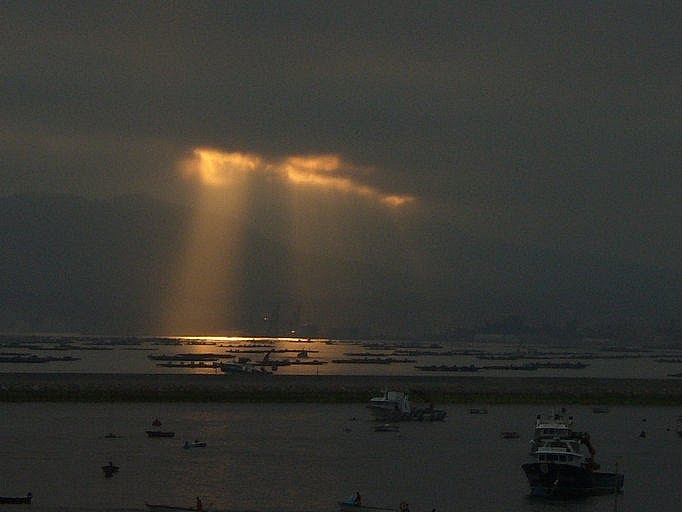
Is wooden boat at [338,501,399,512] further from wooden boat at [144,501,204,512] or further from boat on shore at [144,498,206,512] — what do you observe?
wooden boat at [144,501,204,512]

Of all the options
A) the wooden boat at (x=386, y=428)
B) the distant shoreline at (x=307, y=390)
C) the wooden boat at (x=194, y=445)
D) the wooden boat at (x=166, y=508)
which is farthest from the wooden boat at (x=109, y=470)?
the distant shoreline at (x=307, y=390)

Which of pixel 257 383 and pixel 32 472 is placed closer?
pixel 32 472

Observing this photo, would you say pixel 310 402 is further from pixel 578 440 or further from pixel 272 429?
pixel 578 440

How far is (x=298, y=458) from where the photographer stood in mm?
52656

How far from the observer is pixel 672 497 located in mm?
44625

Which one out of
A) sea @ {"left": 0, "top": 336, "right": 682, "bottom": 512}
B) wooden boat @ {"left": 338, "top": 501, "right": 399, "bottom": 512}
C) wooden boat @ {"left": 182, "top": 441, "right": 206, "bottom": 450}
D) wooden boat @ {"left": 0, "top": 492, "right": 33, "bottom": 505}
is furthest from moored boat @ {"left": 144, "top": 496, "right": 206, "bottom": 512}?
wooden boat @ {"left": 182, "top": 441, "right": 206, "bottom": 450}

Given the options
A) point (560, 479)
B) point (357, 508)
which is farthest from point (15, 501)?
point (560, 479)

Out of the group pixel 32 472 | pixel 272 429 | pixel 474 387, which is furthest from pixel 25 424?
pixel 474 387

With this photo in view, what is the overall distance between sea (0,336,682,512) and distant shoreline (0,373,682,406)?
4682 millimetres

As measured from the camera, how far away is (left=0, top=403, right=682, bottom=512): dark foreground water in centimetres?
4212

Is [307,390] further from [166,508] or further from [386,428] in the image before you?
[166,508]

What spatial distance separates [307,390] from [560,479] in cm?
5066

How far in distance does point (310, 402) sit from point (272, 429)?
20.7m

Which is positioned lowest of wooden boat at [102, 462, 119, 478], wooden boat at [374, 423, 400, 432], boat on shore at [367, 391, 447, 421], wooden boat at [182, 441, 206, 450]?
wooden boat at [102, 462, 119, 478]
